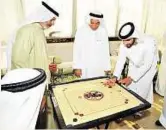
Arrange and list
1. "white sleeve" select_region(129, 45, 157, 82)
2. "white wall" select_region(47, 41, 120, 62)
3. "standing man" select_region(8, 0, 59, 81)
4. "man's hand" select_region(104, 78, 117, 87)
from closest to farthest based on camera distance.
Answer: "standing man" select_region(8, 0, 59, 81), "man's hand" select_region(104, 78, 117, 87), "white sleeve" select_region(129, 45, 157, 82), "white wall" select_region(47, 41, 120, 62)

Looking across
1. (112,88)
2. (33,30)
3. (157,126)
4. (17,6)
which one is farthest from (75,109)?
(17,6)

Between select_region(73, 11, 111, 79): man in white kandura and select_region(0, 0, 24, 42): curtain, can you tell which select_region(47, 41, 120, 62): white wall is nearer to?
select_region(0, 0, 24, 42): curtain

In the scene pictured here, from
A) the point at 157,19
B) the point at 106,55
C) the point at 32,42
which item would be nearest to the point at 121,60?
the point at 106,55

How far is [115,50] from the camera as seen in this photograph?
5.17m

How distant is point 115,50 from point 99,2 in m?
1.22

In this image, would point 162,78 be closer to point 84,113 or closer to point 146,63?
point 146,63

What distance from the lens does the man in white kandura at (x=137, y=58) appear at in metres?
2.82

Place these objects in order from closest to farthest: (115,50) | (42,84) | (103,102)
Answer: (42,84) → (103,102) → (115,50)

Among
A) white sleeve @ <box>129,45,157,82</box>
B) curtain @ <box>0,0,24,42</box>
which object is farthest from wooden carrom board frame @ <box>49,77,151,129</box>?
curtain @ <box>0,0,24,42</box>

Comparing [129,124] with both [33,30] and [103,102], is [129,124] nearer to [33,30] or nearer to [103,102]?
[103,102]

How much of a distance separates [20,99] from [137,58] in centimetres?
226

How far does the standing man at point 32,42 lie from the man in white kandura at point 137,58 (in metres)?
0.95

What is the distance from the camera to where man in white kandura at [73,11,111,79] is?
10.6 feet

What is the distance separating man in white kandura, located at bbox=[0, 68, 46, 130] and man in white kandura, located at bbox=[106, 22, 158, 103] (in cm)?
167
